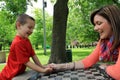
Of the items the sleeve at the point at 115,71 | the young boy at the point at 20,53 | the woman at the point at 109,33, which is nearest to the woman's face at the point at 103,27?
A: the woman at the point at 109,33

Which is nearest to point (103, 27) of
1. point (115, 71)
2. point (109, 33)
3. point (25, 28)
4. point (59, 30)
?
point (109, 33)

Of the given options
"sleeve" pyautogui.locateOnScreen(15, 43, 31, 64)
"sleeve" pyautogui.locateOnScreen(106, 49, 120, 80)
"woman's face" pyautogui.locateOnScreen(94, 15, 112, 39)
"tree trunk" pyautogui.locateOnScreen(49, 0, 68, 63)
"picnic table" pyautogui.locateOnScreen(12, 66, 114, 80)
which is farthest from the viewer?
"tree trunk" pyautogui.locateOnScreen(49, 0, 68, 63)

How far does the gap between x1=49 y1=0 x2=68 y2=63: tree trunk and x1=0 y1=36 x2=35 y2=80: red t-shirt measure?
27.5 feet

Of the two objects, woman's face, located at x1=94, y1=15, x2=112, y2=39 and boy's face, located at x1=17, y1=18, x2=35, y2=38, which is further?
boy's face, located at x1=17, y1=18, x2=35, y2=38

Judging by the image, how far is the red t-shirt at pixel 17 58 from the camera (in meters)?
2.67

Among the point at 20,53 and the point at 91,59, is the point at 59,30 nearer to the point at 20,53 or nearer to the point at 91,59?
the point at 91,59

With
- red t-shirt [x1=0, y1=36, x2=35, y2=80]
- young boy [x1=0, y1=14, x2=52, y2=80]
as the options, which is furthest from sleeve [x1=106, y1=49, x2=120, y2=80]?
red t-shirt [x1=0, y1=36, x2=35, y2=80]

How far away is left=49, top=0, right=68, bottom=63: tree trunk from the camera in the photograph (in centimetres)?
1112

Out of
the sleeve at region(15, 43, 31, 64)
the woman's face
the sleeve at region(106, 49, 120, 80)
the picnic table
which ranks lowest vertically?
the picnic table

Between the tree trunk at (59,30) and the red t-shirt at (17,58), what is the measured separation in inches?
330

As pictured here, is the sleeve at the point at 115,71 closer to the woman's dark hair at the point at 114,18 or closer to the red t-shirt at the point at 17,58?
the woman's dark hair at the point at 114,18

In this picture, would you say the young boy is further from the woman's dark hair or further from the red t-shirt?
the woman's dark hair

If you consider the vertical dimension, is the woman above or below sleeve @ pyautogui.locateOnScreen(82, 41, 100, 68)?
above

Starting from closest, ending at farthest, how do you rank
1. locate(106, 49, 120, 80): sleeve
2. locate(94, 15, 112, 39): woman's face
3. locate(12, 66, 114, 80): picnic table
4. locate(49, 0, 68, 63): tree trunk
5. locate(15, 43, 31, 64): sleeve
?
1. locate(106, 49, 120, 80): sleeve
2. locate(94, 15, 112, 39): woman's face
3. locate(12, 66, 114, 80): picnic table
4. locate(15, 43, 31, 64): sleeve
5. locate(49, 0, 68, 63): tree trunk
